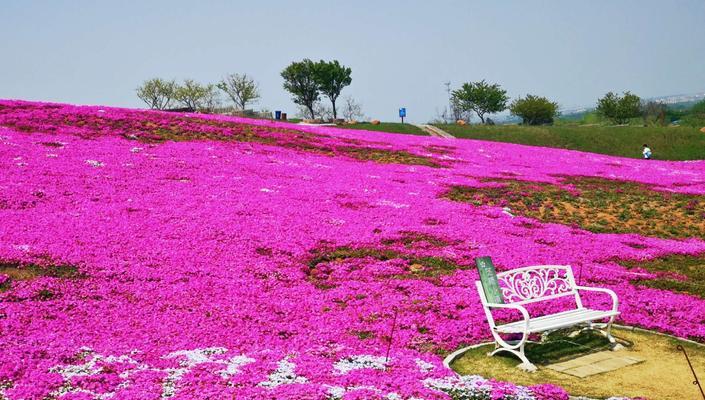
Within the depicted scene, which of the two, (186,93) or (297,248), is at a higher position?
(186,93)

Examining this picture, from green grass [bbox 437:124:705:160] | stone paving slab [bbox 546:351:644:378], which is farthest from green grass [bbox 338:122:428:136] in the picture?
stone paving slab [bbox 546:351:644:378]

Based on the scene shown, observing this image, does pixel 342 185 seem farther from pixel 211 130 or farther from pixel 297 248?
pixel 211 130

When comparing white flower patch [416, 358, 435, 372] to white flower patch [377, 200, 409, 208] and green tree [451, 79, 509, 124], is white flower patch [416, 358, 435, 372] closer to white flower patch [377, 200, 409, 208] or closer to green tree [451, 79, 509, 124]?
white flower patch [377, 200, 409, 208]

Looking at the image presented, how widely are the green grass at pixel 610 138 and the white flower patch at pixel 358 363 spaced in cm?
5249

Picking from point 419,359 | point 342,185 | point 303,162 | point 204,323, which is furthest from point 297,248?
point 303,162

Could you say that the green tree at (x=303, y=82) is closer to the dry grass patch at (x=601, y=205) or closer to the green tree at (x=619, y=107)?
the green tree at (x=619, y=107)

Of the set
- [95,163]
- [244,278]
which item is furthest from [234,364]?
[95,163]

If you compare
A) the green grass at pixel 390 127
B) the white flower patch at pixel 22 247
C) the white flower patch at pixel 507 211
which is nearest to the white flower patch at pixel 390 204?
the white flower patch at pixel 507 211

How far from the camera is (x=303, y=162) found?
3088 cm

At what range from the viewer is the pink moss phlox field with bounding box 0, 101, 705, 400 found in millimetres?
8606

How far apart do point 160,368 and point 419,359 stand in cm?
398

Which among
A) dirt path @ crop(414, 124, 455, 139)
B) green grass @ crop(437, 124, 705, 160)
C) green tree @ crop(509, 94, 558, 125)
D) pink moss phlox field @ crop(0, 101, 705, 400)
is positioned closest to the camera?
pink moss phlox field @ crop(0, 101, 705, 400)

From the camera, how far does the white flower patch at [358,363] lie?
9121mm

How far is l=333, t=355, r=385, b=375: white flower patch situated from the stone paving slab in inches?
105
